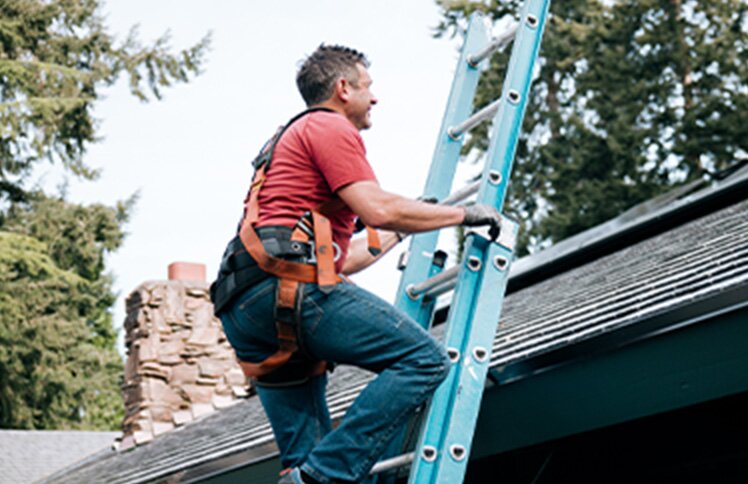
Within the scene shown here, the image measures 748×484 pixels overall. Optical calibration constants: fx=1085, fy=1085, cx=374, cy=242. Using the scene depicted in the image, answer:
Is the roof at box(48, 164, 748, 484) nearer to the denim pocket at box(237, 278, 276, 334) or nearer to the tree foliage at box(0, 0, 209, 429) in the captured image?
the denim pocket at box(237, 278, 276, 334)

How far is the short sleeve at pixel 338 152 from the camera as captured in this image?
322 centimetres

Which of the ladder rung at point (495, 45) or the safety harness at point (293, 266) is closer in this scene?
the safety harness at point (293, 266)

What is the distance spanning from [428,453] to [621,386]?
3.03 feet

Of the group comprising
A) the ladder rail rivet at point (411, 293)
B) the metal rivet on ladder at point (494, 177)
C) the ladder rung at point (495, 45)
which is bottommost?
the ladder rail rivet at point (411, 293)

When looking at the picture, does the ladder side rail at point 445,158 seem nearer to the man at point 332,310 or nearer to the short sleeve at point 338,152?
the man at point 332,310

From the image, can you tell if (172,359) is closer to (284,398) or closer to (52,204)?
(284,398)

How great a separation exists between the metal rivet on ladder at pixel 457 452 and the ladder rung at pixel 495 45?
164 cm

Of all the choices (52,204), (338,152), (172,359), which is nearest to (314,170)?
(338,152)

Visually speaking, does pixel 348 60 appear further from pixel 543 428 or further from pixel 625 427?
pixel 625 427

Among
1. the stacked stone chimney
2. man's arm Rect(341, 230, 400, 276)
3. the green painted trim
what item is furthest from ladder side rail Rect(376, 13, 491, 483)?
the stacked stone chimney

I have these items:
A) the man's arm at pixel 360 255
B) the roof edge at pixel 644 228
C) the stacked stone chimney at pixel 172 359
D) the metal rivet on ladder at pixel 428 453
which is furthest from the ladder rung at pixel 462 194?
the stacked stone chimney at pixel 172 359

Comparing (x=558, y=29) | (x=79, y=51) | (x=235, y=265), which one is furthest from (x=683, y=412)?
(x=558, y=29)

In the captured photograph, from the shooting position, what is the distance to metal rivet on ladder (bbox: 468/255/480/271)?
3.54 m

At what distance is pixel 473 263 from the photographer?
3.55 m
